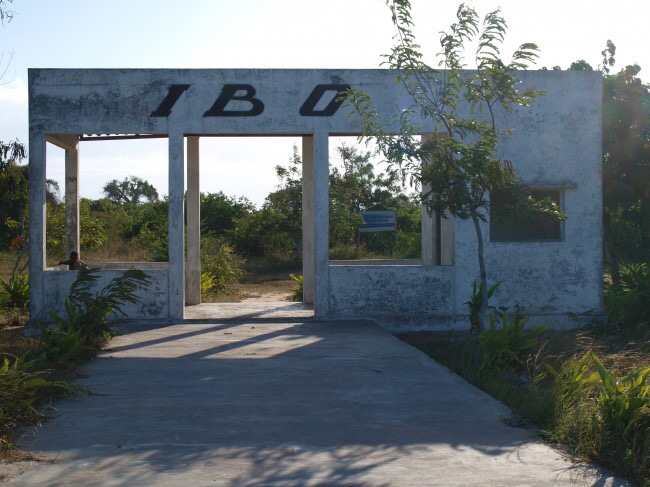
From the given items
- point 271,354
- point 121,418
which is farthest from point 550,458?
point 271,354

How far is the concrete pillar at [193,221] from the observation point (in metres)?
16.2

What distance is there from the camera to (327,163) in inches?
504

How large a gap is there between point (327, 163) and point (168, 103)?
280 centimetres

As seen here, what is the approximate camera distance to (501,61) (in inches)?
400

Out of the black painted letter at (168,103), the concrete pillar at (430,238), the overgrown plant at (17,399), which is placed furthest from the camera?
the concrete pillar at (430,238)

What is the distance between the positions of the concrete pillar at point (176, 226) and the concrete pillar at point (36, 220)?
209 cm

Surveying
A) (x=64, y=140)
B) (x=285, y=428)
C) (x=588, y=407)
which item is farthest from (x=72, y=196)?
(x=588, y=407)

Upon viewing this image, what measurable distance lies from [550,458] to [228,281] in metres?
16.9

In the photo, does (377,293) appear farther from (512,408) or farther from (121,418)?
(121,418)

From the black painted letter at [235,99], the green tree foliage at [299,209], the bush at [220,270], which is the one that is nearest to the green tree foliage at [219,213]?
the green tree foliage at [299,209]

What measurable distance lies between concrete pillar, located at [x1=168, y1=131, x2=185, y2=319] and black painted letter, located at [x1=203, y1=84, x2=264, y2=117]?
2.30ft

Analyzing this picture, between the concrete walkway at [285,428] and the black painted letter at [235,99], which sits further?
the black painted letter at [235,99]

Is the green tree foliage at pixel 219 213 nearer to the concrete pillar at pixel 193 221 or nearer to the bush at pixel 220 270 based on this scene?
the bush at pixel 220 270

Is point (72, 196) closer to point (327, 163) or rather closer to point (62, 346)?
point (327, 163)
